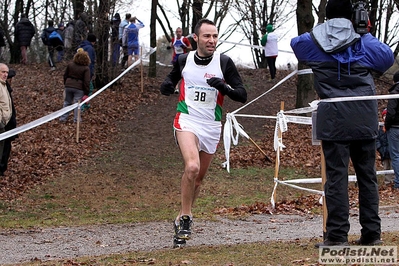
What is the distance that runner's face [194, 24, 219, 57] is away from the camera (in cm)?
737

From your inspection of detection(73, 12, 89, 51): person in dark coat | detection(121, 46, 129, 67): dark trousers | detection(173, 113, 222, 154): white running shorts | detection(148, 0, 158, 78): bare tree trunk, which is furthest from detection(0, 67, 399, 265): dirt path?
detection(148, 0, 158, 78): bare tree trunk

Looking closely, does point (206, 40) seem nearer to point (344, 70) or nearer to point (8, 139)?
point (344, 70)

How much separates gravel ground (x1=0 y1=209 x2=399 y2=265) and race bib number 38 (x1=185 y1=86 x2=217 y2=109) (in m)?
1.49

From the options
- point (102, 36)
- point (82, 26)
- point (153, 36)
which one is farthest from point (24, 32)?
point (102, 36)

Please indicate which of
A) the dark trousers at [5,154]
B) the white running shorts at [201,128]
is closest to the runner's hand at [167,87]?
the white running shorts at [201,128]

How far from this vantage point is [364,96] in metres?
6.00

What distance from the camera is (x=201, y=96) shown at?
7328mm

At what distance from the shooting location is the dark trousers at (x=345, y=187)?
6.07m

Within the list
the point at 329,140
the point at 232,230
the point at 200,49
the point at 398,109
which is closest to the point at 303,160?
the point at 398,109

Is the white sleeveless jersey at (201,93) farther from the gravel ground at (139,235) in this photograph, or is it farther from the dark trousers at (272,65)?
the dark trousers at (272,65)

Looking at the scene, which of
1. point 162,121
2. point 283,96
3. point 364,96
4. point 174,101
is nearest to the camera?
point 364,96

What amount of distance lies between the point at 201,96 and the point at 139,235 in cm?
223

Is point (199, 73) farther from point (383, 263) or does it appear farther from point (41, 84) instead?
point (41, 84)

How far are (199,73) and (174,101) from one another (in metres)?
14.7
